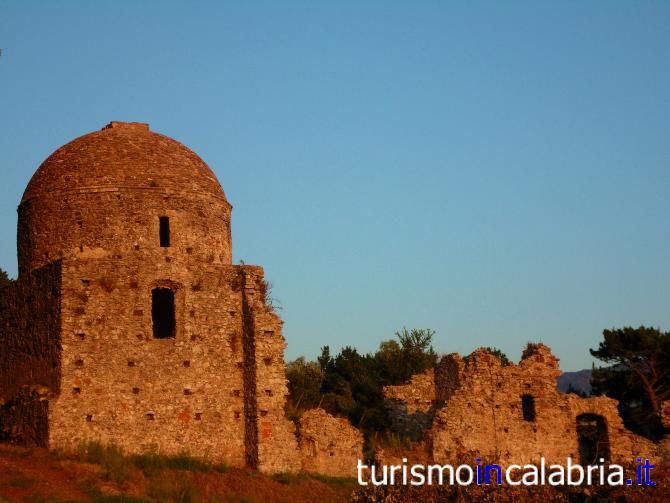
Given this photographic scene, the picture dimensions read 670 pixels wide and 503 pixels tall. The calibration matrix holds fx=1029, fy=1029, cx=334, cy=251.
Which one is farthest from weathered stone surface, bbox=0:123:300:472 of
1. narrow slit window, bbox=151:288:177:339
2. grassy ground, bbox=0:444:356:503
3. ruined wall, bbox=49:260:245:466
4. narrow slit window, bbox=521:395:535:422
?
narrow slit window, bbox=521:395:535:422

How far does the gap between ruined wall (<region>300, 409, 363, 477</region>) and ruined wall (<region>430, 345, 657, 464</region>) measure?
7.18ft

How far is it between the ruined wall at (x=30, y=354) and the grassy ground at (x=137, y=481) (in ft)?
2.51

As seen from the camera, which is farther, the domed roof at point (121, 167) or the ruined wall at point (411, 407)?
the ruined wall at point (411, 407)

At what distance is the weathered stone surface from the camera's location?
915 inches

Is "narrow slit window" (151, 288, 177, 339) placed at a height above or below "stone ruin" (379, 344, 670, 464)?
above

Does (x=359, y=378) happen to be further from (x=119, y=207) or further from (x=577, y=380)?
(x=577, y=380)

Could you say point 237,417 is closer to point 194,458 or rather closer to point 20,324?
point 194,458

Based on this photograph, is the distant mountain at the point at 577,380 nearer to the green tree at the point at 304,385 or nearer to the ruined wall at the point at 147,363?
the green tree at the point at 304,385

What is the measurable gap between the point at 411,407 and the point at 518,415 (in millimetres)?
3049

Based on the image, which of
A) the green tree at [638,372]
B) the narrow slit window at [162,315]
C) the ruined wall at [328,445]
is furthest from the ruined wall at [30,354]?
the green tree at [638,372]

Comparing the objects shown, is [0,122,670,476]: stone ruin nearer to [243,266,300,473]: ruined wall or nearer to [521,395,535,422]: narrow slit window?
[243,266,300,473]: ruined wall

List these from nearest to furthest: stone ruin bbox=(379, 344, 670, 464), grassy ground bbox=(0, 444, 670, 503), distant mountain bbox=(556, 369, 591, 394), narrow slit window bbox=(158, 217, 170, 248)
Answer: grassy ground bbox=(0, 444, 670, 503) → narrow slit window bbox=(158, 217, 170, 248) → stone ruin bbox=(379, 344, 670, 464) → distant mountain bbox=(556, 369, 591, 394)

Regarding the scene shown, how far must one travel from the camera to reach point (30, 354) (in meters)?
24.3

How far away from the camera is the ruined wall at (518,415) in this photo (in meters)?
26.2
